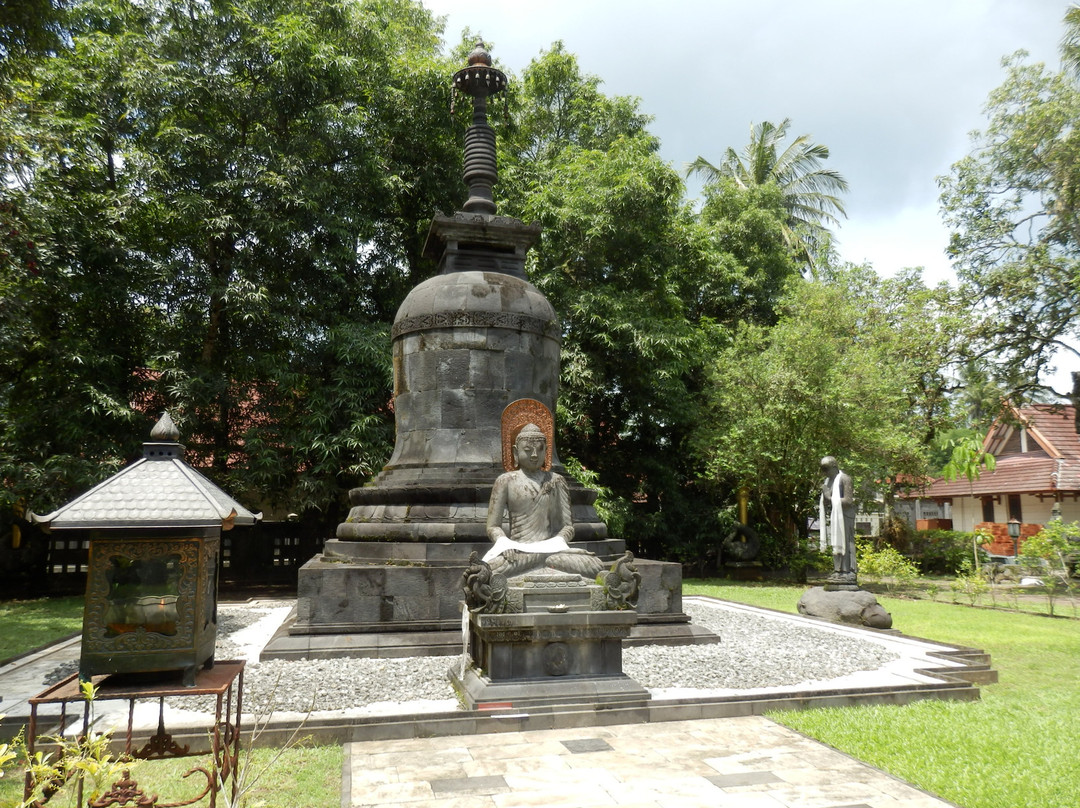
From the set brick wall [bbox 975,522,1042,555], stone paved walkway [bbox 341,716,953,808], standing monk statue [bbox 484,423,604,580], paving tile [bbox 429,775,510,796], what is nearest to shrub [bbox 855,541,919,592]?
brick wall [bbox 975,522,1042,555]

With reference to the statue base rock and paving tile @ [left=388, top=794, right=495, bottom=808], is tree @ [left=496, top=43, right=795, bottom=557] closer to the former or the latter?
the statue base rock

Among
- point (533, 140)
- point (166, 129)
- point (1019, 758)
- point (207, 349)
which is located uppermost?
point (533, 140)

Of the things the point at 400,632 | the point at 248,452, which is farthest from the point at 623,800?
the point at 248,452

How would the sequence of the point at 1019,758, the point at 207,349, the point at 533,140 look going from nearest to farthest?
the point at 1019,758 → the point at 207,349 → the point at 533,140

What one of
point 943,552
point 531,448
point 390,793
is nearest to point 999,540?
point 943,552

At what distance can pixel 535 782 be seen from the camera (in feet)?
15.4

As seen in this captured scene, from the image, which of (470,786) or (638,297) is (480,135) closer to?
(638,297)

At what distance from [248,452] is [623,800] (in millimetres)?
14468

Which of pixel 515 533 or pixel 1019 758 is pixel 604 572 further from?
pixel 1019 758

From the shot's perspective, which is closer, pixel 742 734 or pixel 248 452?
pixel 742 734

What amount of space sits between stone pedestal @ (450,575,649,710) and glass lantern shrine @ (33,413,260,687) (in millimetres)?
2439

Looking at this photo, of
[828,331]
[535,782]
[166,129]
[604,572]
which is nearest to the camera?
[535,782]

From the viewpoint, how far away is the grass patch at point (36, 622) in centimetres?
1025

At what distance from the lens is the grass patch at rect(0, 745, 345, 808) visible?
4.47 meters
